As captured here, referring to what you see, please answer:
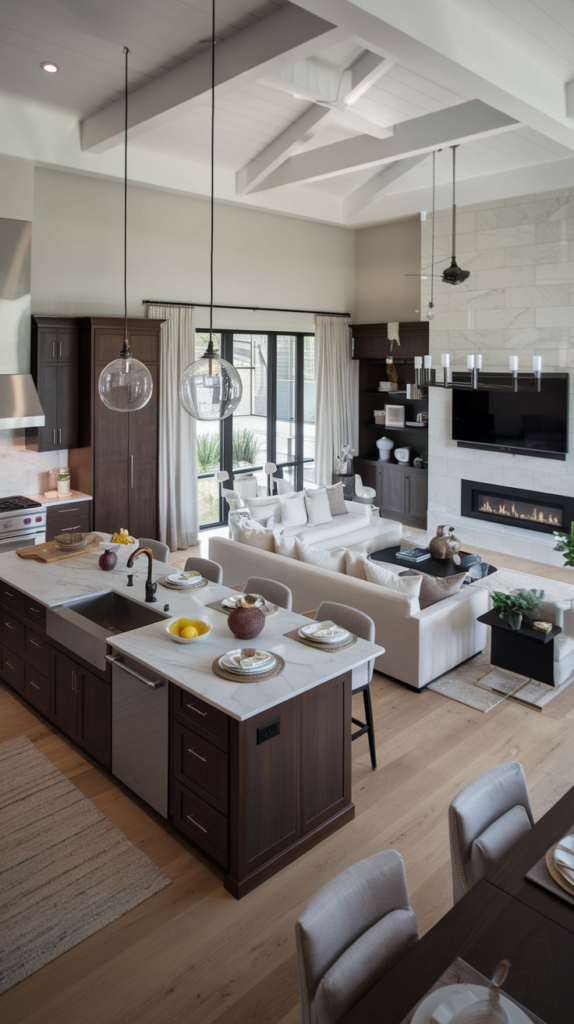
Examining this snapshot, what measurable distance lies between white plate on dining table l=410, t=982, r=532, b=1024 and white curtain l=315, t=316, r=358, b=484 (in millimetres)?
8965

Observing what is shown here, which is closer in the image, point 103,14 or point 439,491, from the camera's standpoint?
point 103,14

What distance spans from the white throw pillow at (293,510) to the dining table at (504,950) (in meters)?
5.73

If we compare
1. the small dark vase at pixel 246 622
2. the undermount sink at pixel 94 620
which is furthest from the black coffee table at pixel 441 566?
the small dark vase at pixel 246 622

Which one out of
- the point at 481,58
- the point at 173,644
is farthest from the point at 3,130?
the point at 173,644

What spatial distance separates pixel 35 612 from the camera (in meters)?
4.55

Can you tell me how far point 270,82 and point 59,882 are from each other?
580 cm

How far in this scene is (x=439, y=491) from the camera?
947cm

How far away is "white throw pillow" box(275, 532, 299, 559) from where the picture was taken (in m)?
6.16

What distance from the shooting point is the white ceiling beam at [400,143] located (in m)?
6.02

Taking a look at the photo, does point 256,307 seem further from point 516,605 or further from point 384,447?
point 516,605

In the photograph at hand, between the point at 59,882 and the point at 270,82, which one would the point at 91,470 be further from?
the point at 59,882

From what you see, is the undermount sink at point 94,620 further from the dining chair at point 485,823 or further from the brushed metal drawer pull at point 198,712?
Result: the dining chair at point 485,823

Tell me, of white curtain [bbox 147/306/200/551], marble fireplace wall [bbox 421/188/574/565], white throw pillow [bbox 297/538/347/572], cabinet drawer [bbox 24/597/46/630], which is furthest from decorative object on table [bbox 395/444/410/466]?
cabinet drawer [bbox 24/597/46/630]

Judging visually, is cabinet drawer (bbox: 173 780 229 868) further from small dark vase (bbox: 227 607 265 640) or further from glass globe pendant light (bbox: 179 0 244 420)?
glass globe pendant light (bbox: 179 0 244 420)
